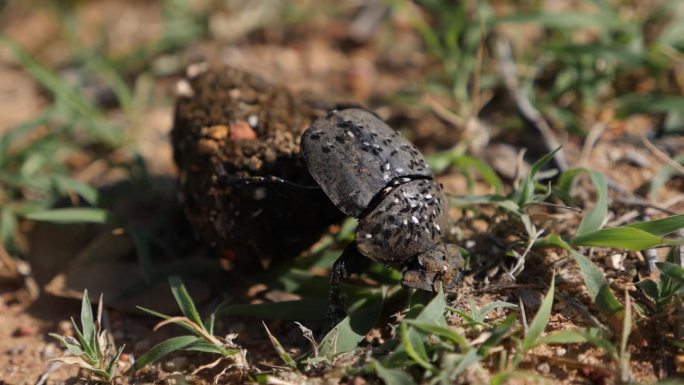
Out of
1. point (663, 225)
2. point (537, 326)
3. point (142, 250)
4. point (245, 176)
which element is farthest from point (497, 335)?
point (142, 250)

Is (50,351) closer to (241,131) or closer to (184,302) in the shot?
(184,302)

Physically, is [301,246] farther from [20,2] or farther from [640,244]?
[20,2]

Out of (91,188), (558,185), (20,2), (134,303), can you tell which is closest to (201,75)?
(91,188)

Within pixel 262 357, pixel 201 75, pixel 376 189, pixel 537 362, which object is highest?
pixel 201 75

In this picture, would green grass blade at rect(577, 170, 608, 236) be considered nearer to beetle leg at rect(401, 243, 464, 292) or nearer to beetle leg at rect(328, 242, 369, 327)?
beetle leg at rect(401, 243, 464, 292)

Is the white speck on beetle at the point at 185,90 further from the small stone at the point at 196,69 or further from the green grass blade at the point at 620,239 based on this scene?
the green grass blade at the point at 620,239
